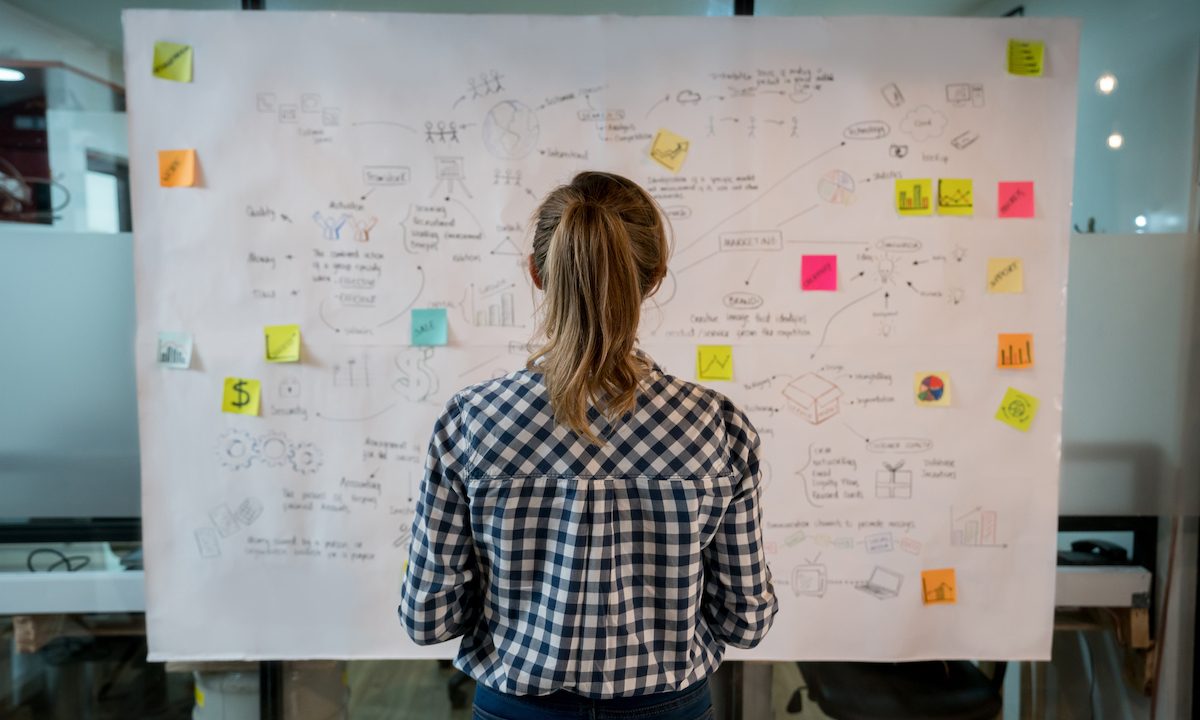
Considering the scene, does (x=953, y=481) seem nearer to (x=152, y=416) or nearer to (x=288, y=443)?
(x=288, y=443)

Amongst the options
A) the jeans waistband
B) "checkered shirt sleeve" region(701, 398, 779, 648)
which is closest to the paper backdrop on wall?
"checkered shirt sleeve" region(701, 398, 779, 648)

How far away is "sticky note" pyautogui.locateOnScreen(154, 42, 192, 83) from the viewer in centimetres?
168

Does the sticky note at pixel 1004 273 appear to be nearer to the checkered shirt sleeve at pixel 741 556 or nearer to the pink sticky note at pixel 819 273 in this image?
the pink sticky note at pixel 819 273

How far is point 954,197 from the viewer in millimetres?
1717

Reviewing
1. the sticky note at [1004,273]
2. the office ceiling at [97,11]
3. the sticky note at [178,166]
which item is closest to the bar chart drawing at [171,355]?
the sticky note at [178,166]

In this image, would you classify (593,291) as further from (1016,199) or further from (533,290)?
(1016,199)

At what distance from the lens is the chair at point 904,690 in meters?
1.81

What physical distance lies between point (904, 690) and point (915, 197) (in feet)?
4.04

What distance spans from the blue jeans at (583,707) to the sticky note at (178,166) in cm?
137

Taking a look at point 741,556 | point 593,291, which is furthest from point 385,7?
point 741,556

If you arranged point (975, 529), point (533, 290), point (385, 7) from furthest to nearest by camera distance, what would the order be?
point (385, 7), point (975, 529), point (533, 290)

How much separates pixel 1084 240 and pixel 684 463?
1513 millimetres

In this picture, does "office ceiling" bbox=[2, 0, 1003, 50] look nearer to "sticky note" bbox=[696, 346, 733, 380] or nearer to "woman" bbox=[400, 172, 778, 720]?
"sticky note" bbox=[696, 346, 733, 380]

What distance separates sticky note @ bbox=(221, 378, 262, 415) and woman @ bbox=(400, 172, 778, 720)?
90 cm
